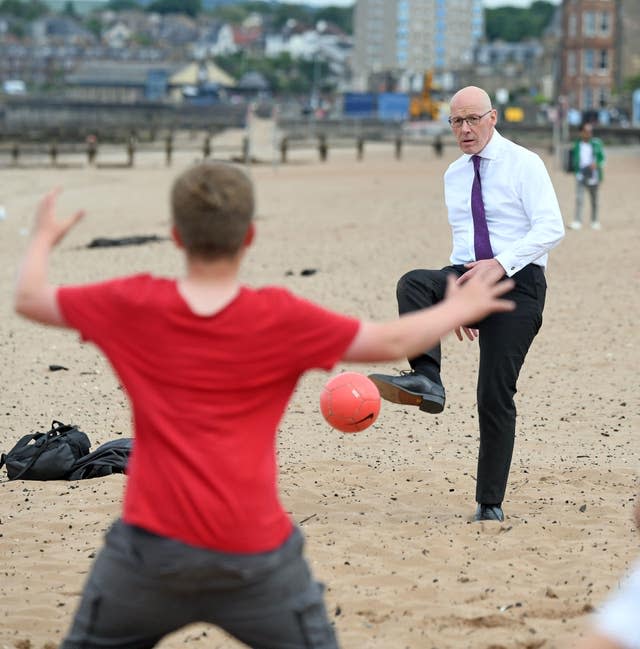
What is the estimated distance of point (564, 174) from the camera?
Result: 4269cm

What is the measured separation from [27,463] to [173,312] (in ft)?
15.7

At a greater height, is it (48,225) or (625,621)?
(48,225)

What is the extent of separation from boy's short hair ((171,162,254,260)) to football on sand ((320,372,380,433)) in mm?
3251

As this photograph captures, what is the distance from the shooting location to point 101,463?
794cm

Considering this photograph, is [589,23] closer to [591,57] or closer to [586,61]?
[591,57]

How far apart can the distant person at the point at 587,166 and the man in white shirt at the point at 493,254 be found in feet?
57.4

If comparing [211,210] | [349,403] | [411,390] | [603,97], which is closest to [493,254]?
[411,390]

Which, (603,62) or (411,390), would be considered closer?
(411,390)

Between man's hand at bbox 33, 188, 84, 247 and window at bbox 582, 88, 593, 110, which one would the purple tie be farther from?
window at bbox 582, 88, 593, 110

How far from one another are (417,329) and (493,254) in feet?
9.97

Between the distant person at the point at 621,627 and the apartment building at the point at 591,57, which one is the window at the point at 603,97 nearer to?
the apartment building at the point at 591,57

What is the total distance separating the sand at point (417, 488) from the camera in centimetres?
550

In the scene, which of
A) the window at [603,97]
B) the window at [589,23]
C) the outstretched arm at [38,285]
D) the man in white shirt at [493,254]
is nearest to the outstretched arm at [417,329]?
the outstretched arm at [38,285]

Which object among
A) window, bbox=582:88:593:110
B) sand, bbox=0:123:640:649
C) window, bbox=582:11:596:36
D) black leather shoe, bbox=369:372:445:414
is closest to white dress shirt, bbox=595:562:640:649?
sand, bbox=0:123:640:649
